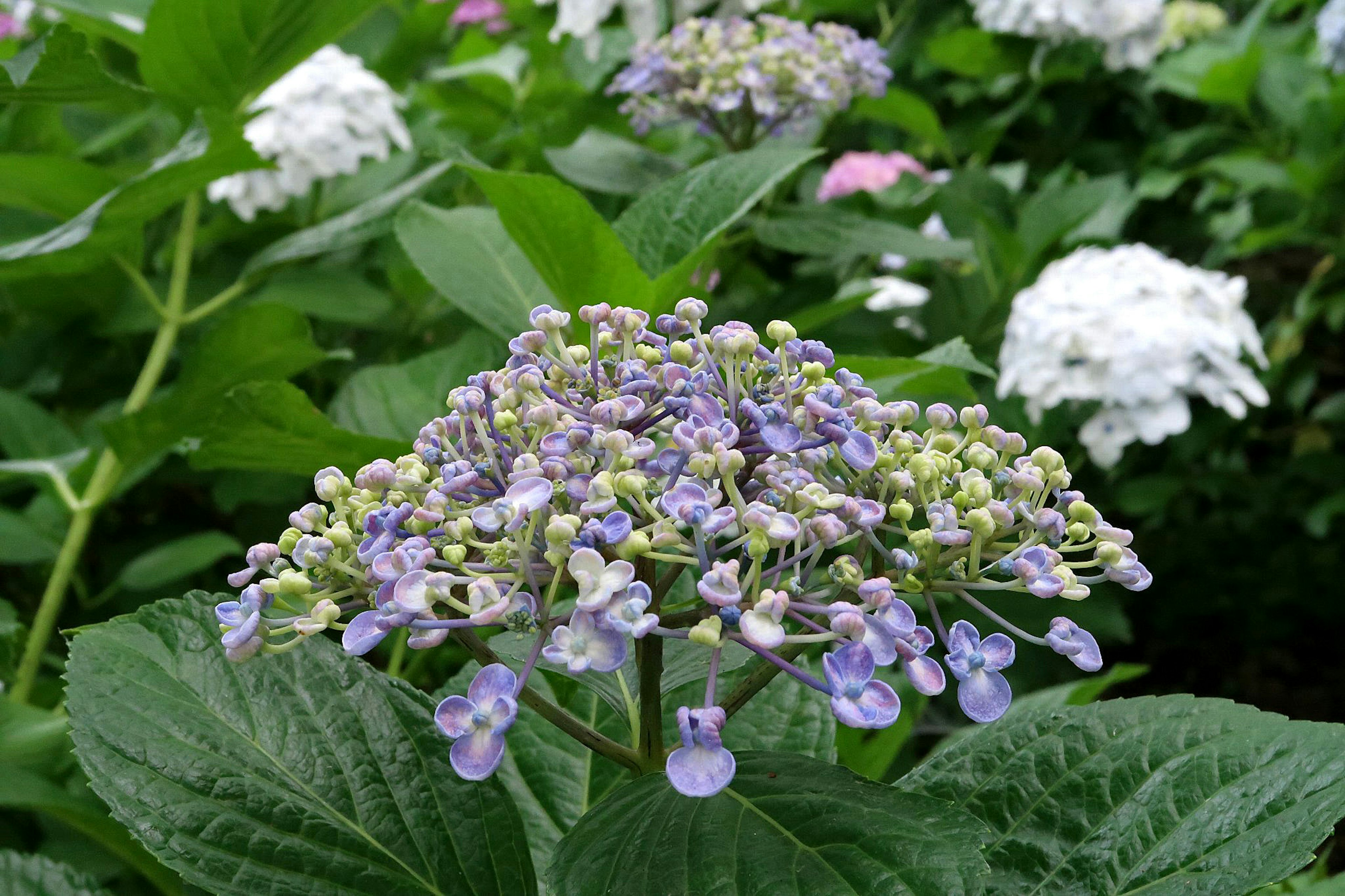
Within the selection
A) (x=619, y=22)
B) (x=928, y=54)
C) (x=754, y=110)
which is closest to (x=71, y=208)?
(x=754, y=110)

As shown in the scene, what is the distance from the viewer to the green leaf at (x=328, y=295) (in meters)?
1.69

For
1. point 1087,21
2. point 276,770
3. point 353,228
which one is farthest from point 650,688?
point 1087,21

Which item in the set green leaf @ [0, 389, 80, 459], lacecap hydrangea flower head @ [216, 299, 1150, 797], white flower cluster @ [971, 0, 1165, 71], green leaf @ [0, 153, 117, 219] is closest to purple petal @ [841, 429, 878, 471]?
lacecap hydrangea flower head @ [216, 299, 1150, 797]

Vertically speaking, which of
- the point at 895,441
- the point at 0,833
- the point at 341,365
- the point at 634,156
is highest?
the point at 895,441

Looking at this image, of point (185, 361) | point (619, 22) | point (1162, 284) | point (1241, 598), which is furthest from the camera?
point (1241, 598)

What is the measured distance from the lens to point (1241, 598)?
282cm

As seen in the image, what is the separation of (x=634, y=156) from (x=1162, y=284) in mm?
853

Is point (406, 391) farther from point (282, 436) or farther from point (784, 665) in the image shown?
point (784, 665)

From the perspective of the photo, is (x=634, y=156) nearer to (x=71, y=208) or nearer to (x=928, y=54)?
(x=71, y=208)

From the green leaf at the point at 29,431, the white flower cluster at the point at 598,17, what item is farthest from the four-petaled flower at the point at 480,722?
the white flower cluster at the point at 598,17

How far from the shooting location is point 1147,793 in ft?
2.50

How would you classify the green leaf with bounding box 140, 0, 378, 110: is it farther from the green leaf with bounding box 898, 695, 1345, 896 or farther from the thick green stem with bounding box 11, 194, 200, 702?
the green leaf with bounding box 898, 695, 1345, 896

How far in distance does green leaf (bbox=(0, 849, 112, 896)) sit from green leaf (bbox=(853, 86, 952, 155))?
1.69 meters

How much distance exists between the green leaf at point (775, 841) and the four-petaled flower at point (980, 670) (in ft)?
0.23
